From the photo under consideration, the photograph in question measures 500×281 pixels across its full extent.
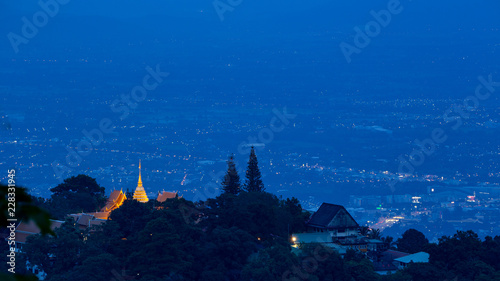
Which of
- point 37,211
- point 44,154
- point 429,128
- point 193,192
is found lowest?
point 37,211

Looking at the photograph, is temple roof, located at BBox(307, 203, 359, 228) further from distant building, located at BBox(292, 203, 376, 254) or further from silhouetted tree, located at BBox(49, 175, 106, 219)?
silhouetted tree, located at BBox(49, 175, 106, 219)

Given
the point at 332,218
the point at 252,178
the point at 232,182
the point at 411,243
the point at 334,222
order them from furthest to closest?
the point at 411,243 < the point at 252,178 < the point at 232,182 < the point at 334,222 < the point at 332,218

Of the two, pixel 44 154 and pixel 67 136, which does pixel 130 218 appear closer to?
pixel 44 154

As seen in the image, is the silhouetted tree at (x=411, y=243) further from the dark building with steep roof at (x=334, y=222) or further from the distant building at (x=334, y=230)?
the dark building with steep roof at (x=334, y=222)

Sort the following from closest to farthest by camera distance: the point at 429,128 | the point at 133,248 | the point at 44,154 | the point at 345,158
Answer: the point at 133,248 < the point at 44,154 < the point at 345,158 < the point at 429,128

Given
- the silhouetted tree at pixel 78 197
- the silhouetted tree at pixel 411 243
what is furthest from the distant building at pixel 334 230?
the silhouetted tree at pixel 78 197

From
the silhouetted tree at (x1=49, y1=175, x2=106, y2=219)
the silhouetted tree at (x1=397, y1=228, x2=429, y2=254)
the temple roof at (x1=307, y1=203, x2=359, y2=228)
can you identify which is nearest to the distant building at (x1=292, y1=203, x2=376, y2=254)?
the temple roof at (x1=307, y1=203, x2=359, y2=228)

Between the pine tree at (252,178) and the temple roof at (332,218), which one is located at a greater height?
the pine tree at (252,178)

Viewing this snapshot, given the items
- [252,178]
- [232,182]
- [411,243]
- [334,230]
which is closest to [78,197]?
[232,182]

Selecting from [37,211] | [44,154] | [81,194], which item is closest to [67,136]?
[44,154]

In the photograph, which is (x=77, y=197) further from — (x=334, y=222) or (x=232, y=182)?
(x=334, y=222)

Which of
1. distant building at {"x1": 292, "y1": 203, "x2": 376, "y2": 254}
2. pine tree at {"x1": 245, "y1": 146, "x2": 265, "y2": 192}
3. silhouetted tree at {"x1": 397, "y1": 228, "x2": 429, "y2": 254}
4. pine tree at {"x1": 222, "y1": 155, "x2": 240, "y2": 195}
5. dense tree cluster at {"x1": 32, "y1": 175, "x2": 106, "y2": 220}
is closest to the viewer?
distant building at {"x1": 292, "y1": 203, "x2": 376, "y2": 254}
